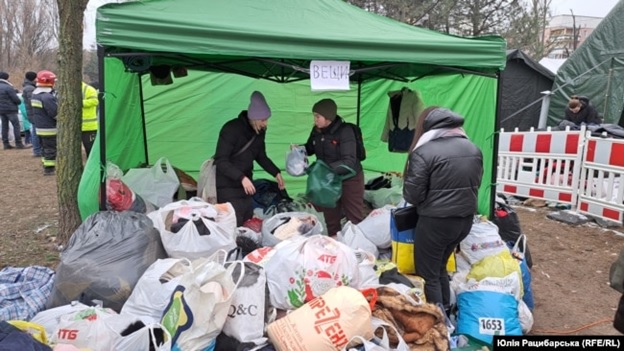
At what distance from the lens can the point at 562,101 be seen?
10.6 metres

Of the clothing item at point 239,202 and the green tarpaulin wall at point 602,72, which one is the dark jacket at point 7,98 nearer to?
the clothing item at point 239,202

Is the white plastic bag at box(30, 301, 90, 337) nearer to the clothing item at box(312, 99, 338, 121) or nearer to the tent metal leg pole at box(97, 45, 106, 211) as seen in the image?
the tent metal leg pole at box(97, 45, 106, 211)

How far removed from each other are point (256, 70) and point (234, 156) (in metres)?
2.31

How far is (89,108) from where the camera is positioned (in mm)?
6648

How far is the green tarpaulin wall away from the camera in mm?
9414

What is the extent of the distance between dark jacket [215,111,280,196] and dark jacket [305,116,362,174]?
56 centimetres

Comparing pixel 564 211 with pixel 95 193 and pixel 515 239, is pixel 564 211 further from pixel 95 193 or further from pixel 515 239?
pixel 95 193

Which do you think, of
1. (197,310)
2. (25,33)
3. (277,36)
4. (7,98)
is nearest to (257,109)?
(277,36)

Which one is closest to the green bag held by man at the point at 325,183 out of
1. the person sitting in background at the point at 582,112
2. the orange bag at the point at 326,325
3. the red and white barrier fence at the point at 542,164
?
the orange bag at the point at 326,325

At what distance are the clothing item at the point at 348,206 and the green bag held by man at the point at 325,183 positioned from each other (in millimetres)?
203

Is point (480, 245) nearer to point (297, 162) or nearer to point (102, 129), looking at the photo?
point (297, 162)

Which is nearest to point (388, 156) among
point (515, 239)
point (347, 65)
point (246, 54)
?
point (515, 239)

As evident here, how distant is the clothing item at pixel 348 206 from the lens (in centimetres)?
439

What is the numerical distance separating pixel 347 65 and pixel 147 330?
7.86 ft
